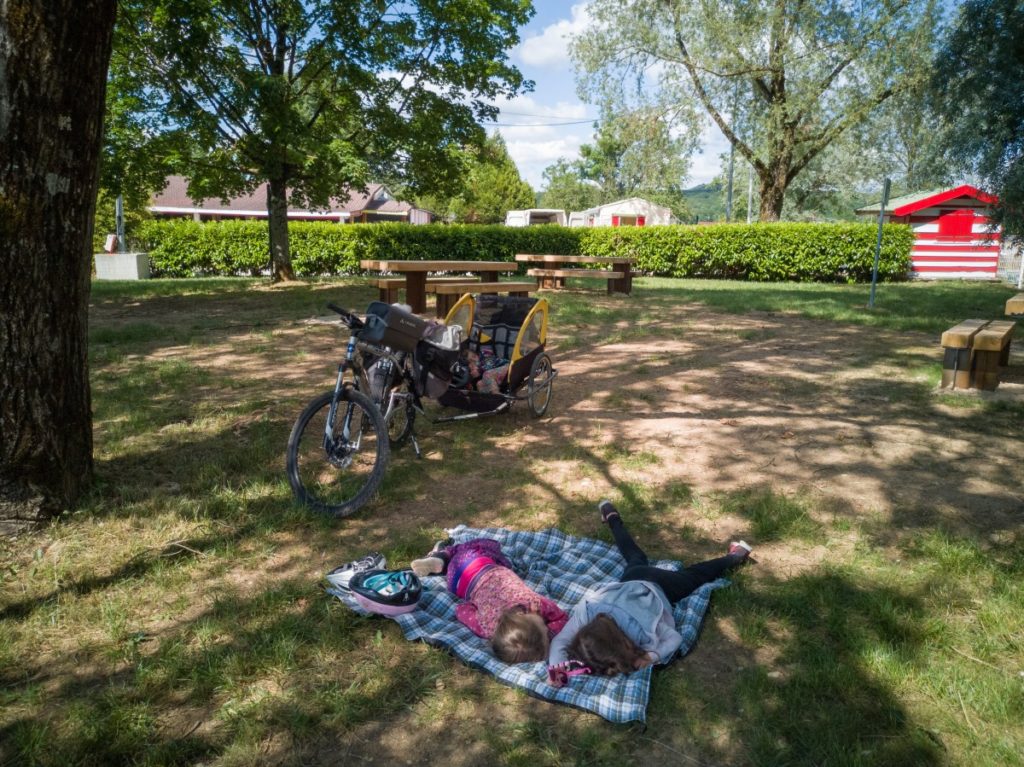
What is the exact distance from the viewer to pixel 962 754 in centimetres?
212

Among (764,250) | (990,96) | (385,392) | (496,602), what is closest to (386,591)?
(496,602)

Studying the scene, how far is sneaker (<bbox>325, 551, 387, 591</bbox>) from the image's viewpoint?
295 cm

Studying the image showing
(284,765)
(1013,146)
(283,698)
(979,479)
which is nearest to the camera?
(284,765)

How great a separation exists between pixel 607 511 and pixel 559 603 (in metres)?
0.74

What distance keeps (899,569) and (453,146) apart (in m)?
13.6

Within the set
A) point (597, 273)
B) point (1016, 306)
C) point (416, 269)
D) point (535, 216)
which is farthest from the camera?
point (535, 216)

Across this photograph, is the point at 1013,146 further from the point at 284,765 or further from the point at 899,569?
the point at 284,765

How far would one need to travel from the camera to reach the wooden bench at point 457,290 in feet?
32.2

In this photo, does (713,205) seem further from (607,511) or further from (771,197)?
(607,511)

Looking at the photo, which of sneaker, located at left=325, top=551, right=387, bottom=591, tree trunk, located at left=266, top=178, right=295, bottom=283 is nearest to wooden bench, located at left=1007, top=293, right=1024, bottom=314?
sneaker, located at left=325, top=551, right=387, bottom=591

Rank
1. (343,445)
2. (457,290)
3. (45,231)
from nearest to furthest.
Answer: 1. (45,231)
2. (343,445)
3. (457,290)

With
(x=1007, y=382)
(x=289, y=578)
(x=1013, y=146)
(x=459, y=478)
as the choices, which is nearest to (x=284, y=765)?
(x=289, y=578)

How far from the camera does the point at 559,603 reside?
3.01 m

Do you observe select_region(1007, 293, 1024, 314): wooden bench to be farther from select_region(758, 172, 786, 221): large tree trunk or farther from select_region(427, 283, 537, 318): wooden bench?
select_region(758, 172, 786, 221): large tree trunk
